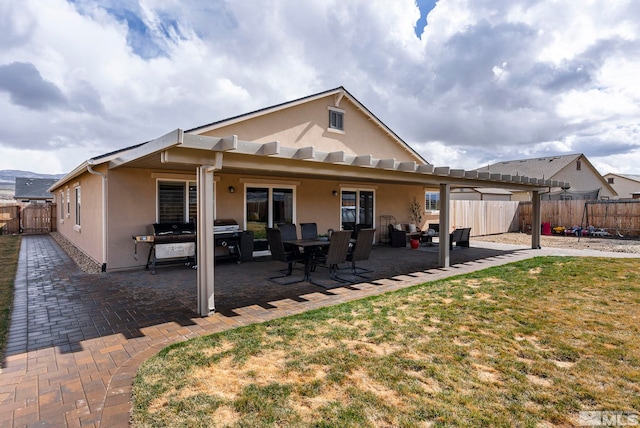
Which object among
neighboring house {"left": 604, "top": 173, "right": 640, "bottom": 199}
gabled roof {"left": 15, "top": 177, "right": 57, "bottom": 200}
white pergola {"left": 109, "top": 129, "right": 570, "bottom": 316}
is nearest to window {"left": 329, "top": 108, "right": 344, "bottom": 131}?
white pergola {"left": 109, "top": 129, "right": 570, "bottom": 316}

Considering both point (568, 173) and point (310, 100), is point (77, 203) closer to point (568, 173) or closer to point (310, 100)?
point (310, 100)

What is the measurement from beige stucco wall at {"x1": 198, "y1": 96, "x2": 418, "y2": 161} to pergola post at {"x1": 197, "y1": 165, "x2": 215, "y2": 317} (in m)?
5.21

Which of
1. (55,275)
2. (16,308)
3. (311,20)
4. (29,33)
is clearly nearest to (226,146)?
(16,308)

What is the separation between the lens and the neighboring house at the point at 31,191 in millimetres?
31516

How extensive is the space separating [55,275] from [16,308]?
290 centimetres

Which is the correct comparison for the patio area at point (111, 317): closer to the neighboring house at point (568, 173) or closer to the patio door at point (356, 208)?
the patio door at point (356, 208)

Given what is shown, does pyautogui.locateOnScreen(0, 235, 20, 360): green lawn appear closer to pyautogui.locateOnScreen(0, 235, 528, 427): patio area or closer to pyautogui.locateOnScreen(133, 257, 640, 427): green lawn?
pyautogui.locateOnScreen(0, 235, 528, 427): patio area

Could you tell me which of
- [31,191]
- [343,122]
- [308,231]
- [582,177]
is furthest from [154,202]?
[582,177]

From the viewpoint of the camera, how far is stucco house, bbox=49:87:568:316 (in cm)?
512

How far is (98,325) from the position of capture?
4594 mm

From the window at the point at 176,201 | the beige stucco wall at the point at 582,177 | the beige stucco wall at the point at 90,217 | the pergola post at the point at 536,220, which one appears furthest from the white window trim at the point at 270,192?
the beige stucco wall at the point at 582,177

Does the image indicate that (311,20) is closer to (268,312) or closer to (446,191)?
(446,191)

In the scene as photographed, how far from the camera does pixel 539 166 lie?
3009cm

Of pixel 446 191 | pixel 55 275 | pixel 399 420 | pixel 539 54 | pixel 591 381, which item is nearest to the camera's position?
pixel 399 420
